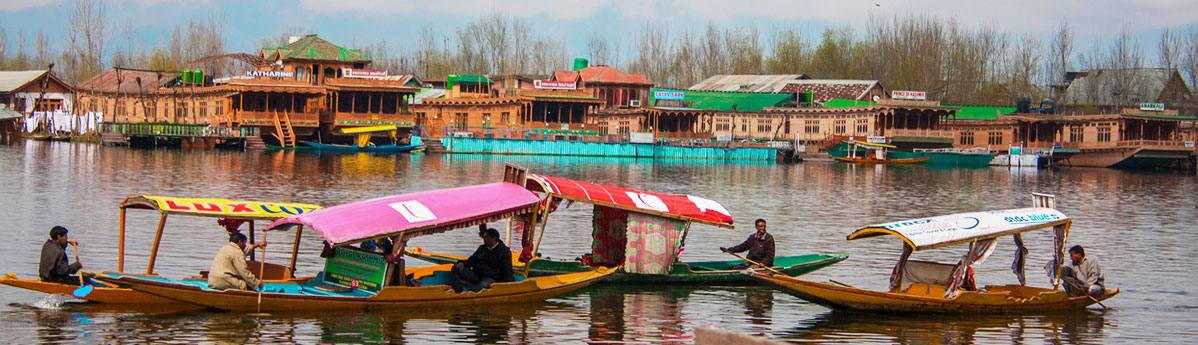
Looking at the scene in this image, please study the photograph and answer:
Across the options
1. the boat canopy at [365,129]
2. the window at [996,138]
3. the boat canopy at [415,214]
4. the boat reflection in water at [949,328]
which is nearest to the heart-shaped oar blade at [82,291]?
the boat canopy at [415,214]

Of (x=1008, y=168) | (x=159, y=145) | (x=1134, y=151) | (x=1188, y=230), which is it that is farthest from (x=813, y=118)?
(x=1188, y=230)

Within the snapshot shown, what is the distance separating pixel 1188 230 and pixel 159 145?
209ft

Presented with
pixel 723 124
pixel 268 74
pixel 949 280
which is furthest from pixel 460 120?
pixel 949 280

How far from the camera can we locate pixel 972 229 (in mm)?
17484

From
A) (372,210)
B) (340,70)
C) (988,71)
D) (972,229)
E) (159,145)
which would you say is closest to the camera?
(372,210)

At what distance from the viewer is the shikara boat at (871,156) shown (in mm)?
81188

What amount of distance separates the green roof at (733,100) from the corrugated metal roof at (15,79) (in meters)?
53.3

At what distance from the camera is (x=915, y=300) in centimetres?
1745

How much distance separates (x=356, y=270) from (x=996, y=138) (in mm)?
83396

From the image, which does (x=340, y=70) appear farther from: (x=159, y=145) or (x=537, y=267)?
(x=537, y=267)

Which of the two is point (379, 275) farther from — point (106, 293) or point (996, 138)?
point (996, 138)

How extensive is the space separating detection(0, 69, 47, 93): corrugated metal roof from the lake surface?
4186 centimetres

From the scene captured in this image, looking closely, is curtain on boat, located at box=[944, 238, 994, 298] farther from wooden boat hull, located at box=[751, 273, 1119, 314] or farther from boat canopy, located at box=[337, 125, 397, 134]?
boat canopy, located at box=[337, 125, 397, 134]

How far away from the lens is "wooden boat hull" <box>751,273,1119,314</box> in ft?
56.5
